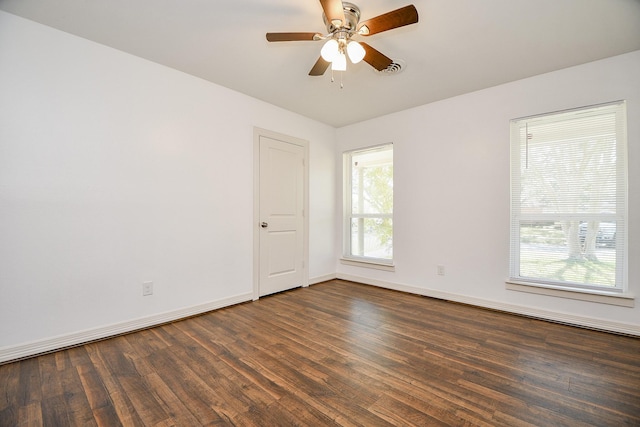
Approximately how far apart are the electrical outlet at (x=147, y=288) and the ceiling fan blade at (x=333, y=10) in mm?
2697

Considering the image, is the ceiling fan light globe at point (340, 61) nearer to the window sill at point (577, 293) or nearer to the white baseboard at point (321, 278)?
the window sill at point (577, 293)

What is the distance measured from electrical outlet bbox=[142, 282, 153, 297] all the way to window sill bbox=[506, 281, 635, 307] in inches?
146

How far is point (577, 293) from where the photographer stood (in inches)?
105

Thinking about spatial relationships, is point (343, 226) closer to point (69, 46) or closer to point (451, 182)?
point (451, 182)

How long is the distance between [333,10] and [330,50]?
0.80 feet

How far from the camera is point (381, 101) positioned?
3564mm

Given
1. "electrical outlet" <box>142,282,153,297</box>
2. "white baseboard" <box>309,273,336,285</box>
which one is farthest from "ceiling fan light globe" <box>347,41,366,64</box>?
"white baseboard" <box>309,273,336,285</box>

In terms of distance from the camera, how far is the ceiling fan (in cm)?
166

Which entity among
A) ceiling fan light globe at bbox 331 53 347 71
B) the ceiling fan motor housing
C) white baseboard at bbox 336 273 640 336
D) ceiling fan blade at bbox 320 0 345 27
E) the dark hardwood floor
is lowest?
the dark hardwood floor

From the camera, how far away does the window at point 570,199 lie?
8.48 feet

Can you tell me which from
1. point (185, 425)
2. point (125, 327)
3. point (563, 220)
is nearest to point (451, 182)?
point (563, 220)

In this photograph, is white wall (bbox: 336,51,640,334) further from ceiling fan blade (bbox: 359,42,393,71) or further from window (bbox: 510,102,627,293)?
ceiling fan blade (bbox: 359,42,393,71)

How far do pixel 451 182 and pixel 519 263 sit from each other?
3.83 ft

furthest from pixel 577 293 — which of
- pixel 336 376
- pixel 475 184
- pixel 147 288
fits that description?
pixel 147 288
